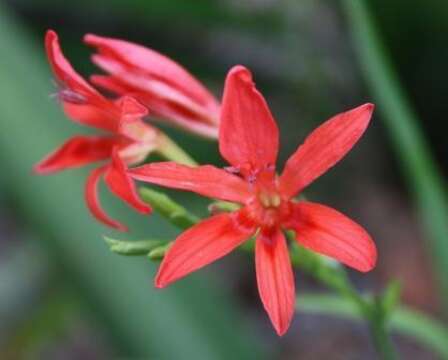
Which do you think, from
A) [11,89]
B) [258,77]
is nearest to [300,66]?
[258,77]

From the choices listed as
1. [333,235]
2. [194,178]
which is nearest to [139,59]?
[194,178]

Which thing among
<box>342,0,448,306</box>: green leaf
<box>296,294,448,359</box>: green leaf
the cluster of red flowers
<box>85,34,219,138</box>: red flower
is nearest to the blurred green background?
<box>342,0,448,306</box>: green leaf

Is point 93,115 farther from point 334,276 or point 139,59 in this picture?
point 334,276

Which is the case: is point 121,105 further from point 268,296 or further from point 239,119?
point 268,296

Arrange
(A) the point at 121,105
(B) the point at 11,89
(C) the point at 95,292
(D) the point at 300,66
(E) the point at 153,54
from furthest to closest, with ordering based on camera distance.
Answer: (D) the point at 300,66 < (B) the point at 11,89 < (C) the point at 95,292 < (E) the point at 153,54 < (A) the point at 121,105

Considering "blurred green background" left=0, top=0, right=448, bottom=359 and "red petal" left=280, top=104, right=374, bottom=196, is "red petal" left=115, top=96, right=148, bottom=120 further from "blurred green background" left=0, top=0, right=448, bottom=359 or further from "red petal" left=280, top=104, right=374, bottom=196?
"blurred green background" left=0, top=0, right=448, bottom=359

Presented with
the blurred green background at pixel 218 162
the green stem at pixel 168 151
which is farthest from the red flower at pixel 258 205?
the blurred green background at pixel 218 162
